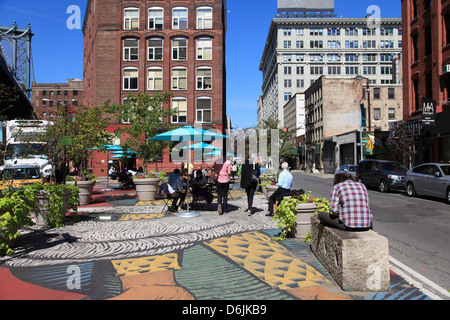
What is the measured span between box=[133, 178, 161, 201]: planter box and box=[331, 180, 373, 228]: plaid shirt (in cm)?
1028

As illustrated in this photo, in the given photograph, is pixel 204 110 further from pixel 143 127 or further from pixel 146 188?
pixel 146 188

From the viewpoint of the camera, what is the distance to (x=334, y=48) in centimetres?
9194

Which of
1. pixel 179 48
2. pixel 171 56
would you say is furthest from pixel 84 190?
pixel 179 48

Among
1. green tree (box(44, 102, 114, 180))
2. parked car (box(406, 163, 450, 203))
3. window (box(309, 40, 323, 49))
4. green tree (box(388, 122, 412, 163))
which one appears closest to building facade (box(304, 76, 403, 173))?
green tree (box(388, 122, 412, 163))

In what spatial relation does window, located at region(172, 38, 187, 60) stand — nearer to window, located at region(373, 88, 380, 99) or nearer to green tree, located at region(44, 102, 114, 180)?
green tree, located at region(44, 102, 114, 180)

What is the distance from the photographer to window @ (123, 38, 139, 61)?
133ft

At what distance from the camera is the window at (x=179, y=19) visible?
40.6 meters

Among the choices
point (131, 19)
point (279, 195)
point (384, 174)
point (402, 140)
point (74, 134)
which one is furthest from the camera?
point (131, 19)

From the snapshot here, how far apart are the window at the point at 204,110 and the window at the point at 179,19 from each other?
9173mm

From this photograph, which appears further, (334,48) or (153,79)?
(334,48)

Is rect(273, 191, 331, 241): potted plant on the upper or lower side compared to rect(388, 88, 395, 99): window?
lower

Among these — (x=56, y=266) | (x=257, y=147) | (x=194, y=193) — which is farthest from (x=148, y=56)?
(x=56, y=266)

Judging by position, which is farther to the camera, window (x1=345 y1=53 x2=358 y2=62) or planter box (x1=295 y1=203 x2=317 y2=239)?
window (x1=345 y1=53 x2=358 y2=62)

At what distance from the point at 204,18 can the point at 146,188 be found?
106 feet
